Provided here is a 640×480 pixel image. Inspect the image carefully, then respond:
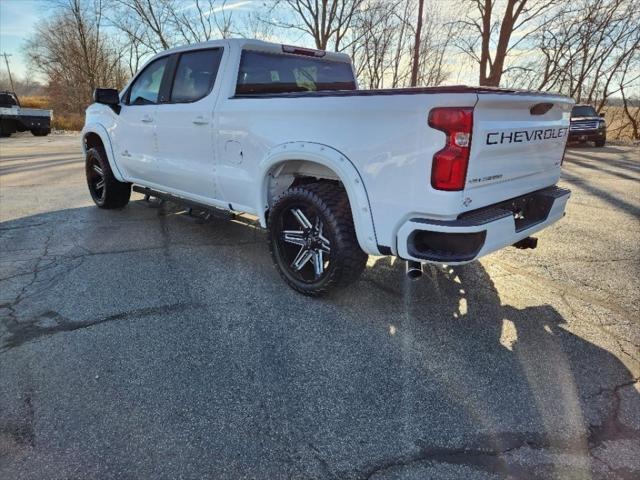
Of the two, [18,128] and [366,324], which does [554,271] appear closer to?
[366,324]

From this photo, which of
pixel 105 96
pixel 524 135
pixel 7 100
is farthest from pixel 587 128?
pixel 7 100

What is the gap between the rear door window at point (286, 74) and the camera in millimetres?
3902

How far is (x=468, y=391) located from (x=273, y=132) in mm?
2214

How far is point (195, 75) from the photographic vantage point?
4176 millimetres

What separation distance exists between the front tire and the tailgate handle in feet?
4.50

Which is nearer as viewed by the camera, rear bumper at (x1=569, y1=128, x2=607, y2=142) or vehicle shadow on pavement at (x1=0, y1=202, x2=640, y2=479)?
vehicle shadow on pavement at (x1=0, y1=202, x2=640, y2=479)

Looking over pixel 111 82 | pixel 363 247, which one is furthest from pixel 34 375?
pixel 111 82

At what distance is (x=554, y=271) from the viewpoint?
159 inches

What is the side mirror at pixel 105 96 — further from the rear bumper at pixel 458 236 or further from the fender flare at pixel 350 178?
the rear bumper at pixel 458 236

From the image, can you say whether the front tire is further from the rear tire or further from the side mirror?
the rear tire

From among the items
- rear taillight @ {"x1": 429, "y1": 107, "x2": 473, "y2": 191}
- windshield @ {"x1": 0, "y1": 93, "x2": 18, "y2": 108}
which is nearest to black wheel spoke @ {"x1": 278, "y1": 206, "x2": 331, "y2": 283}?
rear taillight @ {"x1": 429, "y1": 107, "x2": 473, "y2": 191}

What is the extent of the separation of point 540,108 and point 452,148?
3.32 ft

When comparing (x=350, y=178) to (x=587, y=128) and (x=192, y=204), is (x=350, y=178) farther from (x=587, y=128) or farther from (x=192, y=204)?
(x=587, y=128)

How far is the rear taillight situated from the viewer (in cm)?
233
